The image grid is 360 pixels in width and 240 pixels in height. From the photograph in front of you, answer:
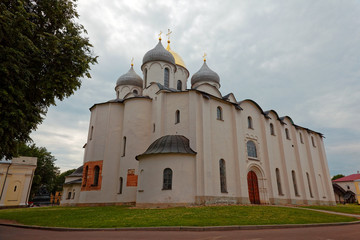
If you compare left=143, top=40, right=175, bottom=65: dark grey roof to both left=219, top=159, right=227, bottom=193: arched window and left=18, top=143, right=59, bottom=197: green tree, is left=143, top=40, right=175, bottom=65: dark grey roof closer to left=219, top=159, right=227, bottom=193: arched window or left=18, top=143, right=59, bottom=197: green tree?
left=219, top=159, right=227, bottom=193: arched window

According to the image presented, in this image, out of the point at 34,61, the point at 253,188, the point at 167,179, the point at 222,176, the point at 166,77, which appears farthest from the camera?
the point at 166,77

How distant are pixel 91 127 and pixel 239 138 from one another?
52.7 ft

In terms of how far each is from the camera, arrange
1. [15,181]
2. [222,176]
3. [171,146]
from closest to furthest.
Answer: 1. [171,146]
2. [222,176]
3. [15,181]

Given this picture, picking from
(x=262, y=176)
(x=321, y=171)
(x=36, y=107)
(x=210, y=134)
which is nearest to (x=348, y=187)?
(x=321, y=171)

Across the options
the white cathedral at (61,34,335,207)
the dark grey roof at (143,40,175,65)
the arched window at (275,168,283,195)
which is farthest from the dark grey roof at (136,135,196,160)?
the dark grey roof at (143,40,175,65)

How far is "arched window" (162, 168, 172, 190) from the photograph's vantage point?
55.1 feet

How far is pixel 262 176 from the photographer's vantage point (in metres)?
22.7

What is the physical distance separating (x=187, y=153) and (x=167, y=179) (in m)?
2.46

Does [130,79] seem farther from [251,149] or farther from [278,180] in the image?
[278,180]

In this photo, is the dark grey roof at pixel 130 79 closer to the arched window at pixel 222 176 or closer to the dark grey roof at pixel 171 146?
the dark grey roof at pixel 171 146

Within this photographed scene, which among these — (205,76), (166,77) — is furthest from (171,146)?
(205,76)

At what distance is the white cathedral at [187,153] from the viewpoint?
57.1 feet

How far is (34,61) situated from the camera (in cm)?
966

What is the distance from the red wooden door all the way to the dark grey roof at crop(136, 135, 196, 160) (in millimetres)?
7752
